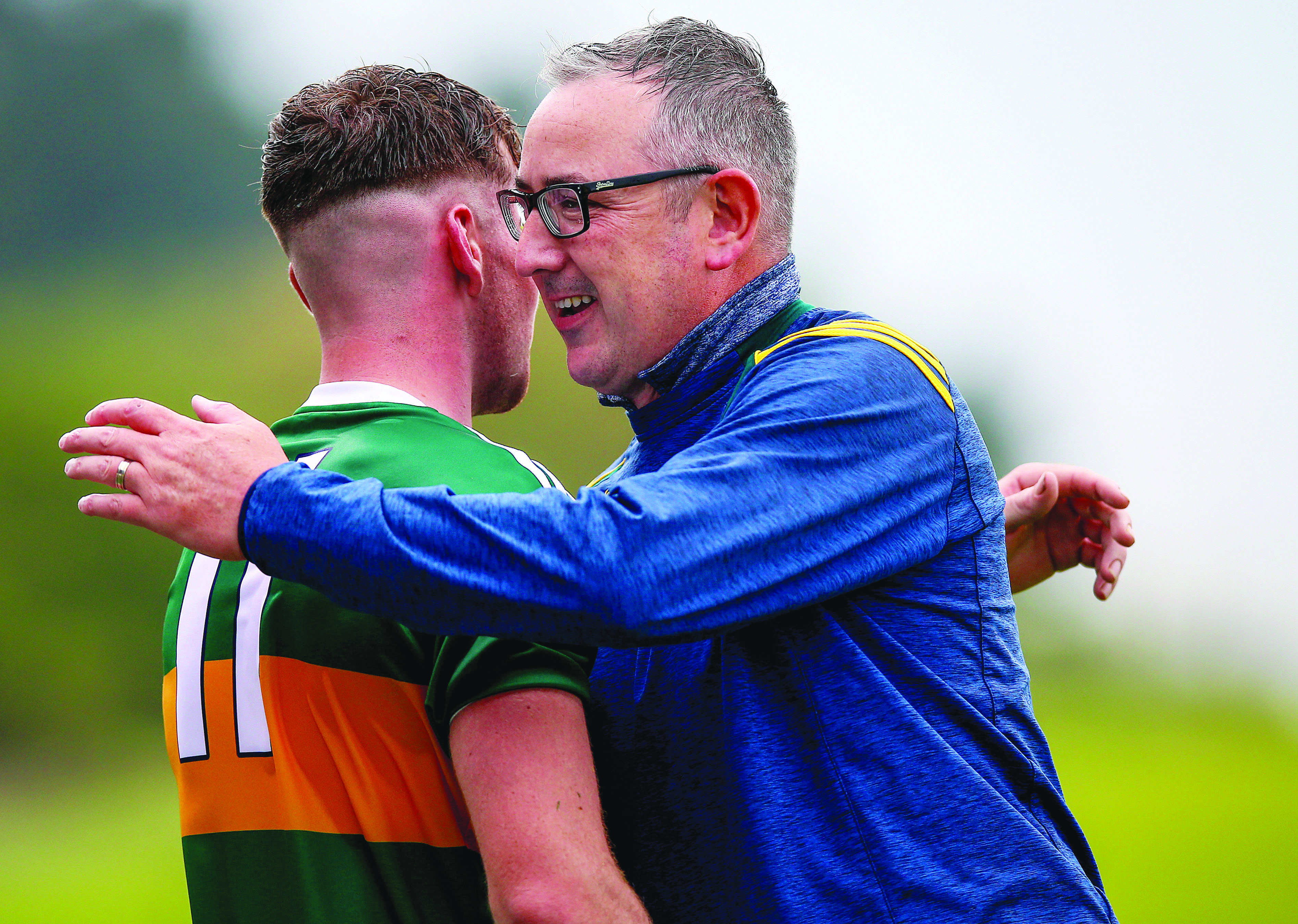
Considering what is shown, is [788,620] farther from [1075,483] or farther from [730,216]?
[1075,483]

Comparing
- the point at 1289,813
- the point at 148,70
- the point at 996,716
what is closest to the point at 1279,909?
the point at 1289,813

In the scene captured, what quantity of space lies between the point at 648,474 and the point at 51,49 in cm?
3413

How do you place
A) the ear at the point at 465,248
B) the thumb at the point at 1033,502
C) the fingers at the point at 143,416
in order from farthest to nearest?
1. the thumb at the point at 1033,502
2. the ear at the point at 465,248
3. the fingers at the point at 143,416

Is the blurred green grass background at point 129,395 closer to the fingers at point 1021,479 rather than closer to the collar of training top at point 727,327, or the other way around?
the fingers at point 1021,479

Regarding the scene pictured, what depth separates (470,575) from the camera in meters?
1.28

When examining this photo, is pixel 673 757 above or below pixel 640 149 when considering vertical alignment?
below

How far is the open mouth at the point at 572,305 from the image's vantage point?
2.02m

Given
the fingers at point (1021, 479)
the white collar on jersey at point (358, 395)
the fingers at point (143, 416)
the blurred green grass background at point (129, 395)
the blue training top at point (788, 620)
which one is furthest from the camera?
the blurred green grass background at point (129, 395)

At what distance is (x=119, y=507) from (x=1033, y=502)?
1837 millimetres

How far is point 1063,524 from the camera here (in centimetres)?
256

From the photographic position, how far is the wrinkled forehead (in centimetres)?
192

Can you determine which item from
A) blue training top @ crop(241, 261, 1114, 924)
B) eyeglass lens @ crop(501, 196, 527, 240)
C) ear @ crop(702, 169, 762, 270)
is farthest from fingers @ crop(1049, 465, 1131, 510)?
eyeglass lens @ crop(501, 196, 527, 240)

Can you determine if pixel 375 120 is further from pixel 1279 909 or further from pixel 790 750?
pixel 1279 909

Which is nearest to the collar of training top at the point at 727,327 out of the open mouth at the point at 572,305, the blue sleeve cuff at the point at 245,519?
the open mouth at the point at 572,305
